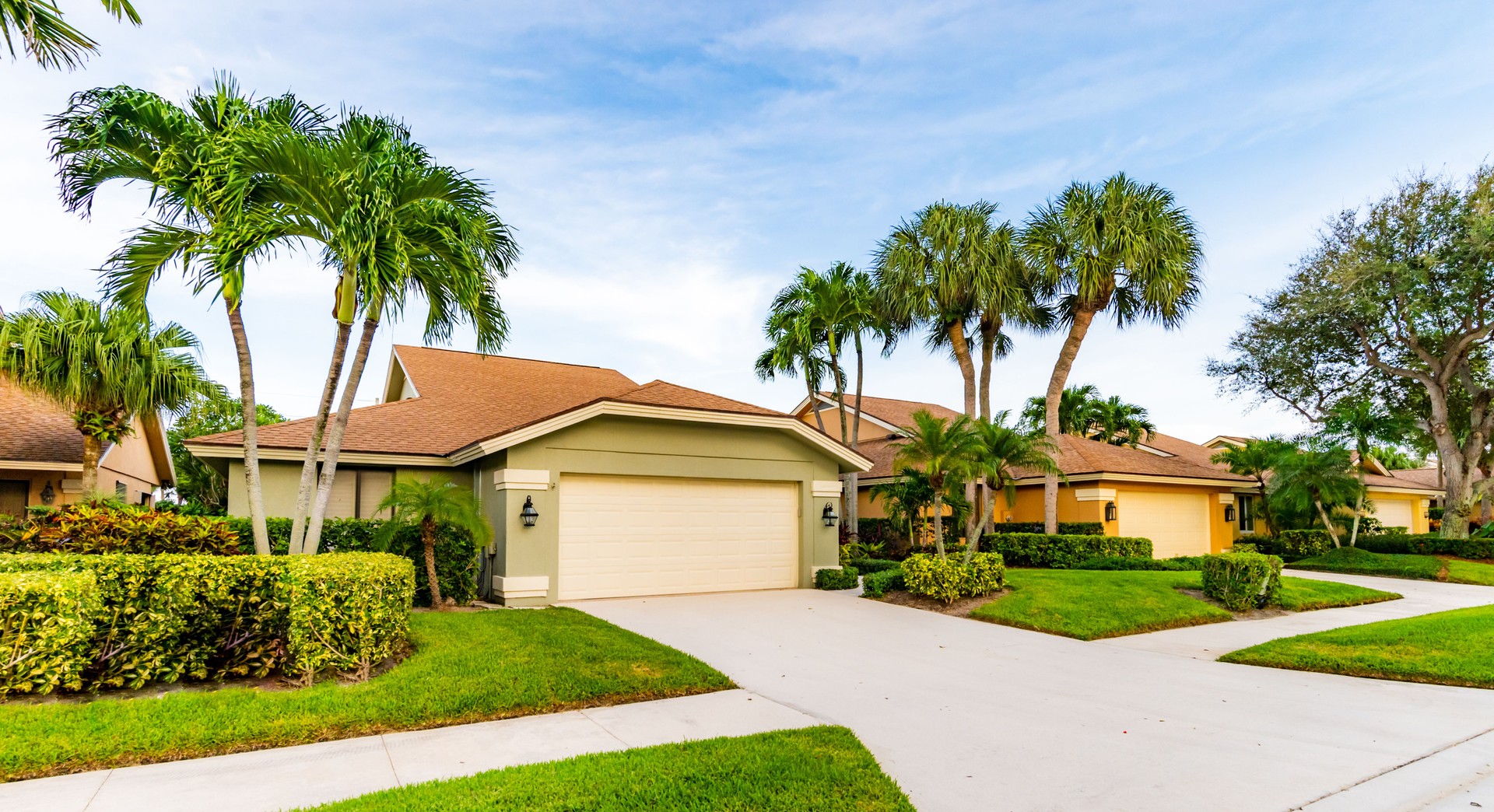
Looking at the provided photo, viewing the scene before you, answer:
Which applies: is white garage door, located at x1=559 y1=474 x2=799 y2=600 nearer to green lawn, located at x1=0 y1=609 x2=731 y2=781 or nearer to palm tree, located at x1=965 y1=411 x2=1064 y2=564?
palm tree, located at x1=965 y1=411 x2=1064 y2=564

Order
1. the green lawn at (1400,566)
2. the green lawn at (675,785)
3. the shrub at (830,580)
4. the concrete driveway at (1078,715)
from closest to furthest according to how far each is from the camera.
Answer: the green lawn at (675,785) < the concrete driveway at (1078,715) < the shrub at (830,580) < the green lawn at (1400,566)

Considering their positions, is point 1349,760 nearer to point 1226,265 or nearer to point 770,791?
point 770,791

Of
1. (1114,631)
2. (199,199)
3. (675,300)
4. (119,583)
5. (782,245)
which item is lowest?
(1114,631)

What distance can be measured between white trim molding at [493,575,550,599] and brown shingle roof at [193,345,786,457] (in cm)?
222

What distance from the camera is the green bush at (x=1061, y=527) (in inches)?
798

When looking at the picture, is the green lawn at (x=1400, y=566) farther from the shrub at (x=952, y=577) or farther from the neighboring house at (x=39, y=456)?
the neighboring house at (x=39, y=456)

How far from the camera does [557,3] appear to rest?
12148mm

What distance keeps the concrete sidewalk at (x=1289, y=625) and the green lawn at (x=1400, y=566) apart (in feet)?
6.42

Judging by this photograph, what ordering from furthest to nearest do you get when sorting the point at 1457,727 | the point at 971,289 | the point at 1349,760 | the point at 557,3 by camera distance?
the point at 971,289
the point at 557,3
the point at 1457,727
the point at 1349,760

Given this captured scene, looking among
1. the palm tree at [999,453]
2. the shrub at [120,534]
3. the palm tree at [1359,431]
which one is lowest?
the shrub at [120,534]

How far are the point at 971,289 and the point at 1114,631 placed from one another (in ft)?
37.0

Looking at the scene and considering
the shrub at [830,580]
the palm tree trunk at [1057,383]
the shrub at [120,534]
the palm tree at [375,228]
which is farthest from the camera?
the palm tree trunk at [1057,383]

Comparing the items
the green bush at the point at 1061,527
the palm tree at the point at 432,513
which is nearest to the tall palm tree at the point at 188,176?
the palm tree at the point at 432,513

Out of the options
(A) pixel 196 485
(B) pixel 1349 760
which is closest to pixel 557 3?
(B) pixel 1349 760
